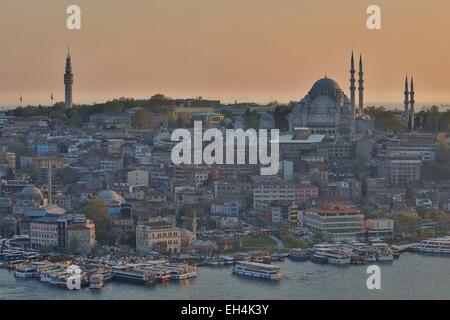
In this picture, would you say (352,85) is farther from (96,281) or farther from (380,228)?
(96,281)

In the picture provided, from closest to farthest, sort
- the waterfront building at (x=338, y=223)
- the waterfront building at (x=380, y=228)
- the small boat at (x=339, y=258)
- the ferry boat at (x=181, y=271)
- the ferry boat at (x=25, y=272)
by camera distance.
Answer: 1. the ferry boat at (x=181, y=271)
2. the ferry boat at (x=25, y=272)
3. the small boat at (x=339, y=258)
4. the waterfront building at (x=338, y=223)
5. the waterfront building at (x=380, y=228)

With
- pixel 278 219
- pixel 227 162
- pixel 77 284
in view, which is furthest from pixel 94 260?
pixel 227 162

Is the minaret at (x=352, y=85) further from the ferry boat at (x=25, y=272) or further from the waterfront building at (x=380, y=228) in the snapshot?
the ferry boat at (x=25, y=272)

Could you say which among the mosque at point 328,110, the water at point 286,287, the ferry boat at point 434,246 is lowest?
the water at point 286,287

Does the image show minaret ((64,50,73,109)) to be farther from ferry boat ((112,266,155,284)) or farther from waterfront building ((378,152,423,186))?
ferry boat ((112,266,155,284))

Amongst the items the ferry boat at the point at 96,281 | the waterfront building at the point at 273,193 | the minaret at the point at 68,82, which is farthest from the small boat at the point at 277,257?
the minaret at the point at 68,82

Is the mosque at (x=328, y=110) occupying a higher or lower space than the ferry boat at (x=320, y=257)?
higher
